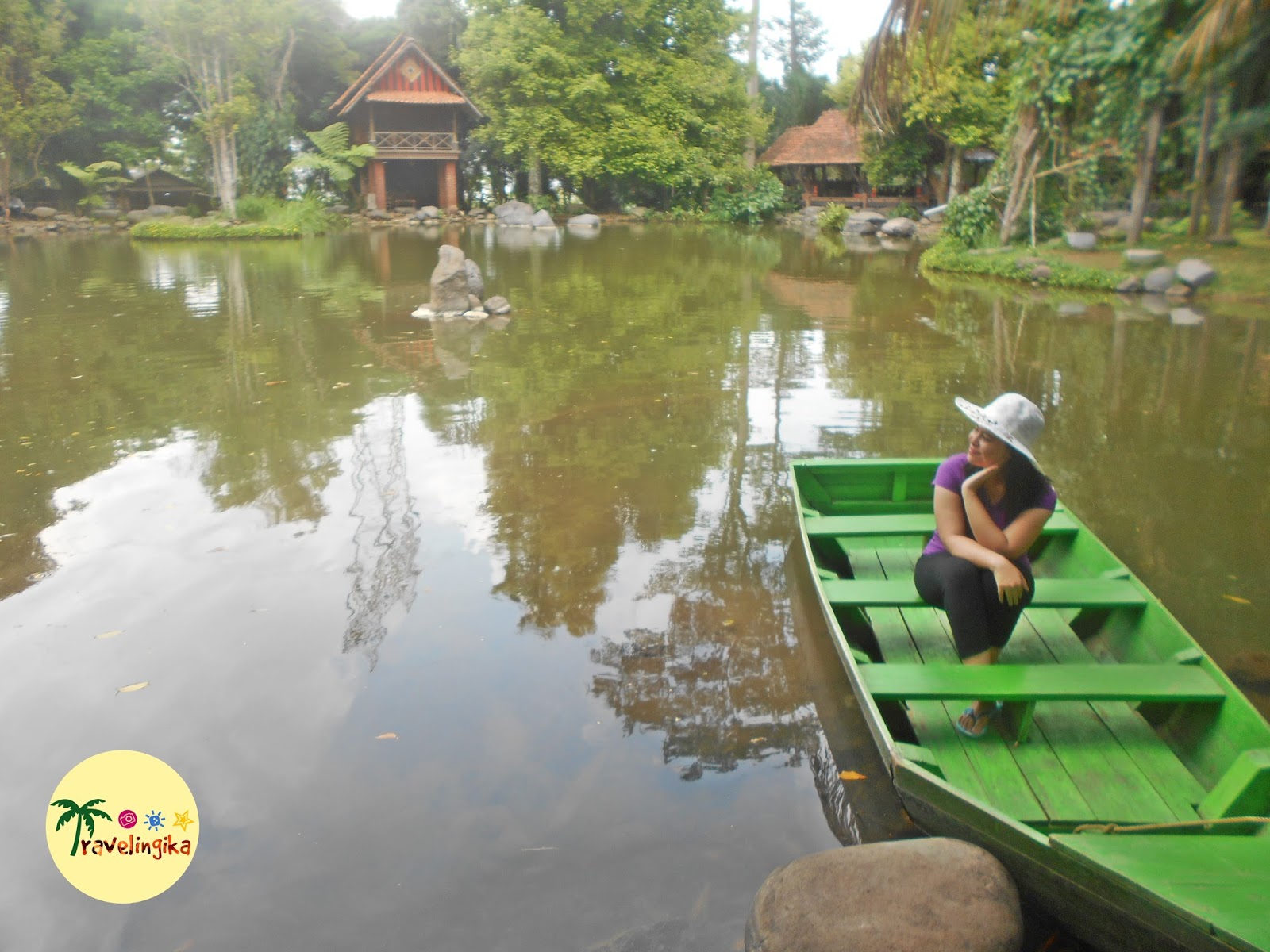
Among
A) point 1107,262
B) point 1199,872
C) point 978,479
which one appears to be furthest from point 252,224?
point 1199,872

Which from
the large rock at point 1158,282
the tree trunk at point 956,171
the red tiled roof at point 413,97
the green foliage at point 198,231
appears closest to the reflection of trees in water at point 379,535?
the large rock at point 1158,282

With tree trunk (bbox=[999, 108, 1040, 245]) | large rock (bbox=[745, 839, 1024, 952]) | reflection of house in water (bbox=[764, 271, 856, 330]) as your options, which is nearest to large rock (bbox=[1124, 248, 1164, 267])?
tree trunk (bbox=[999, 108, 1040, 245])

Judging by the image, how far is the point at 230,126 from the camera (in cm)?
2822

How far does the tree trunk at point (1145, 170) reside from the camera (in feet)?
57.3

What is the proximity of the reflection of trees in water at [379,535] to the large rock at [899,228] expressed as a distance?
23.4m

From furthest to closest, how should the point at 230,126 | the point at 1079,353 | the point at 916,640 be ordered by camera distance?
the point at 230,126, the point at 1079,353, the point at 916,640

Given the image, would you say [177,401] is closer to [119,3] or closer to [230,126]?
[230,126]

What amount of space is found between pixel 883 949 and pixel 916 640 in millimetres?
1812

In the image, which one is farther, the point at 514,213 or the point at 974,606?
the point at 514,213

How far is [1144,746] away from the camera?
3395mm

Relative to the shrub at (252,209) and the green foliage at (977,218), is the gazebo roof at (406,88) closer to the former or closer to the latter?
the shrub at (252,209)

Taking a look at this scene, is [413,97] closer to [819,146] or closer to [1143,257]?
[819,146]

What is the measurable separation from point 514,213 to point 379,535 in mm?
29020

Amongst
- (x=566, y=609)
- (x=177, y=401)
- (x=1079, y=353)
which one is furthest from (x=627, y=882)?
(x=1079, y=353)
